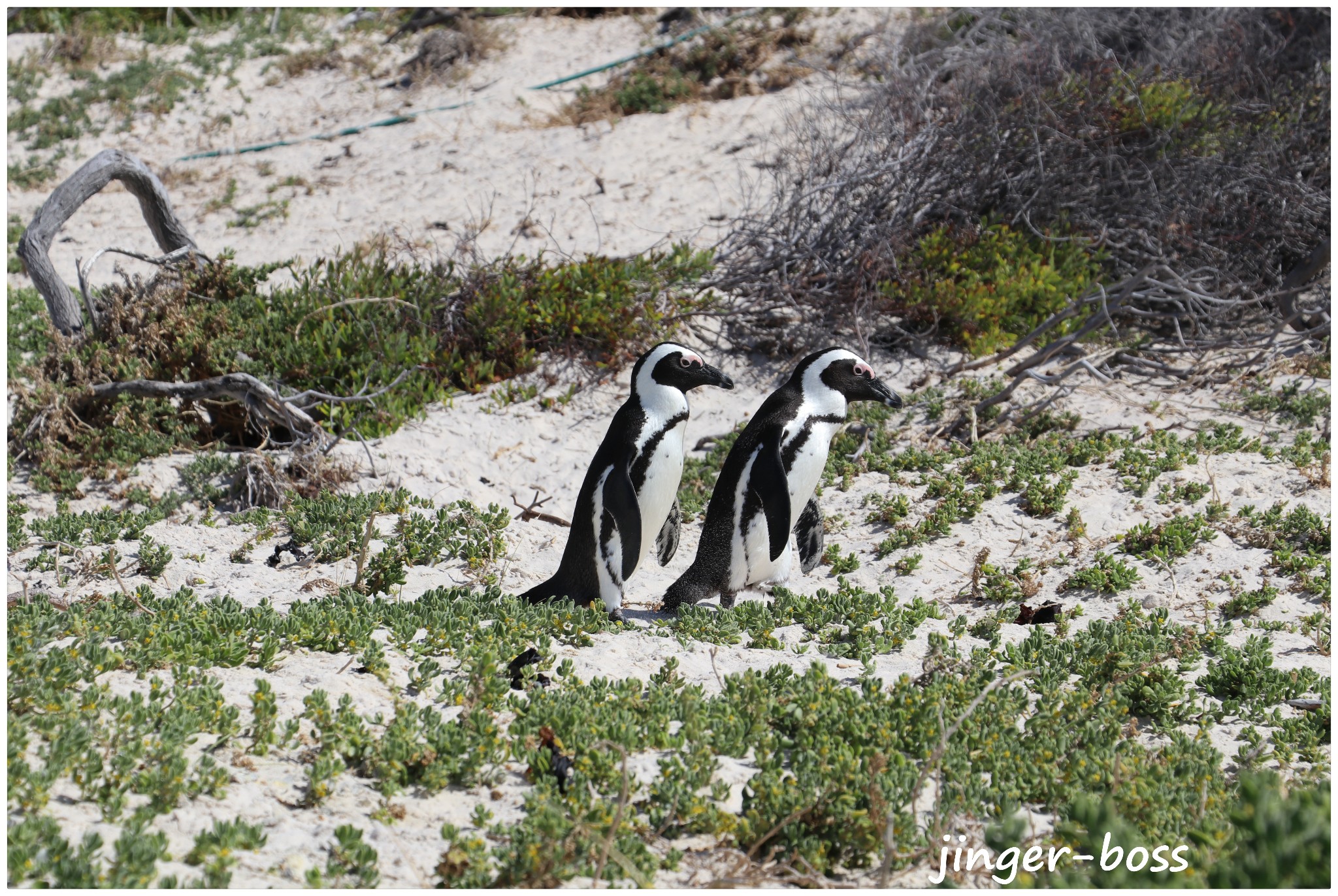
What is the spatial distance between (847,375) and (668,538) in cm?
126

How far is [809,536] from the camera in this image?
573 cm

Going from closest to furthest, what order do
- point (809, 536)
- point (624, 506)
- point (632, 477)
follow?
point (624, 506), point (632, 477), point (809, 536)

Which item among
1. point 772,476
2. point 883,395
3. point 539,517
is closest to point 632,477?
point 772,476

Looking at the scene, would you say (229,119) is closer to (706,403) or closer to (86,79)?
Result: (86,79)

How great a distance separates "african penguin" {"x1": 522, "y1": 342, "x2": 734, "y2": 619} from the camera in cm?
490

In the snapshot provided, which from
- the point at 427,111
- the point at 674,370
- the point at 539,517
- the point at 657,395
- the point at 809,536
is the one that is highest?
the point at 427,111

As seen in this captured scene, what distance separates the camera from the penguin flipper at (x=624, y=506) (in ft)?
15.9

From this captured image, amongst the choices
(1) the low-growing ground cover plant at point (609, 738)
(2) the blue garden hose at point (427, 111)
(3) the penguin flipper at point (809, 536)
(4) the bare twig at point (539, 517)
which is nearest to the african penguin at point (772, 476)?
(3) the penguin flipper at point (809, 536)

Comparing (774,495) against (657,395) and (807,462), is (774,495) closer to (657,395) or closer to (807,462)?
(807,462)

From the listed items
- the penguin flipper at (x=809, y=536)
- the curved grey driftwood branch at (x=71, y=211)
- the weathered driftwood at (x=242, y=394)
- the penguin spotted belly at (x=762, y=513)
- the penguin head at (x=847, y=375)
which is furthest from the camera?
the curved grey driftwood branch at (x=71, y=211)

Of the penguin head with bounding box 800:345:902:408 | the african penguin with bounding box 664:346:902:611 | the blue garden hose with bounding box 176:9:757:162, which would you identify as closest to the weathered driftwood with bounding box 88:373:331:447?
the african penguin with bounding box 664:346:902:611

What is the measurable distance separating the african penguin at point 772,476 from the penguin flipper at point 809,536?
0.75 feet

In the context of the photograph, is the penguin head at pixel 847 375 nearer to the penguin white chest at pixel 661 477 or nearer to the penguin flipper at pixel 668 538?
the penguin white chest at pixel 661 477

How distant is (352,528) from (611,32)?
10815 millimetres
